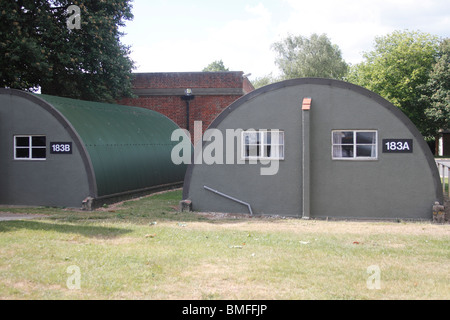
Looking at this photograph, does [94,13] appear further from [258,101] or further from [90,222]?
[90,222]

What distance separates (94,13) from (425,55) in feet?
143

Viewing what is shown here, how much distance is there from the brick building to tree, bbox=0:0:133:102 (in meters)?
3.04

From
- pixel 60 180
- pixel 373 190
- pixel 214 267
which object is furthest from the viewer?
pixel 60 180

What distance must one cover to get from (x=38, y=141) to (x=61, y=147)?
1076mm

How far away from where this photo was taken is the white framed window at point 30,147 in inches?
731

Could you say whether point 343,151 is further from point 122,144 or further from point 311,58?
point 311,58

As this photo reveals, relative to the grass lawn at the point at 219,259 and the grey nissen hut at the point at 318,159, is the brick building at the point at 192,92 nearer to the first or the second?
the grey nissen hut at the point at 318,159

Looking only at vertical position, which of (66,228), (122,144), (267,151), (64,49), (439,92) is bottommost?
(66,228)

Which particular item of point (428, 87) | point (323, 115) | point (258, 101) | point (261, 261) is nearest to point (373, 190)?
point (323, 115)

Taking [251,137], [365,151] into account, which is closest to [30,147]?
[251,137]

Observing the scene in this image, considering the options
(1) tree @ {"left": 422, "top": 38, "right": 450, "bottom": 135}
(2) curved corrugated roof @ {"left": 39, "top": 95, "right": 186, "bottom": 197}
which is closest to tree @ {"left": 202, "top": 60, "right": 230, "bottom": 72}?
(1) tree @ {"left": 422, "top": 38, "right": 450, "bottom": 135}

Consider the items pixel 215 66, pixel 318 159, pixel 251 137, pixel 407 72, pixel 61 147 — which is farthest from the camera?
pixel 215 66

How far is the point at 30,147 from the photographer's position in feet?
61.3

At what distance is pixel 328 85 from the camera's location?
16438 mm
